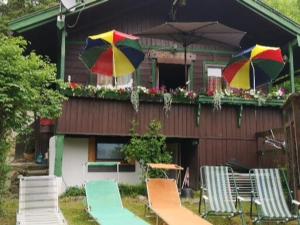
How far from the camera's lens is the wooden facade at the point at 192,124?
10961 mm

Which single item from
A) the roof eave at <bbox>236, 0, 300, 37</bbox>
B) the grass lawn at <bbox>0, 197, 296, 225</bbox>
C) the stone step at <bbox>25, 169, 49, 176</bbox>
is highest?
the roof eave at <bbox>236, 0, 300, 37</bbox>

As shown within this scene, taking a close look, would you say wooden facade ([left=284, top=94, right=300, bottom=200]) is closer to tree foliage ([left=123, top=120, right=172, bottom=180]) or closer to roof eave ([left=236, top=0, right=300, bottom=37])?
tree foliage ([left=123, top=120, right=172, bottom=180])

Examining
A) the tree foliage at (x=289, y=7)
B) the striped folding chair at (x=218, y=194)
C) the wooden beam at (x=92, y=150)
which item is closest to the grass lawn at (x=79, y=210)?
the striped folding chair at (x=218, y=194)

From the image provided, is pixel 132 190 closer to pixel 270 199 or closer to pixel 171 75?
pixel 270 199

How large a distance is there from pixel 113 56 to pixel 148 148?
271 centimetres

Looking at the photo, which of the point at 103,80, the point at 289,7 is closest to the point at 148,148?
the point at 103,80

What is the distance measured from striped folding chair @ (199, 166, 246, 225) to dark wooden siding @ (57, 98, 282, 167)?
284 centimetres

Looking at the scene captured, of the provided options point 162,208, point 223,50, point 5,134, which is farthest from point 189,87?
point 5,134

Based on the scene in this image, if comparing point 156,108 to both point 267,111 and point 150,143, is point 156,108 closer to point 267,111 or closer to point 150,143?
point 150,143

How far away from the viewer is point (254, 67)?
476 inches

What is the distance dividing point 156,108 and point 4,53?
4958 mm

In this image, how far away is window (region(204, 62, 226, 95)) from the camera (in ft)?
46.2

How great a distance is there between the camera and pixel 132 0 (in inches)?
537

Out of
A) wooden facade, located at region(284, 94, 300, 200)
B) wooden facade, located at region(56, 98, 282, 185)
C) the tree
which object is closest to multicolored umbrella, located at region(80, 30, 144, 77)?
wooden facade, located at region(56, 98, 282, 185)
